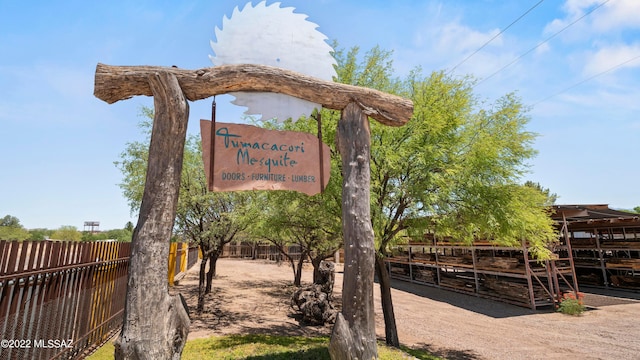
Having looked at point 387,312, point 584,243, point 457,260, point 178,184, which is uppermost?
point 178,184

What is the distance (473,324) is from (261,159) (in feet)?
35.7

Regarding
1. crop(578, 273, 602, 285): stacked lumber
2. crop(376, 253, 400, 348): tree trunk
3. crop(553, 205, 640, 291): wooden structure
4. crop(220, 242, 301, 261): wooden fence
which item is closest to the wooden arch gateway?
crop(376, 253, 400, 348): tree trunk

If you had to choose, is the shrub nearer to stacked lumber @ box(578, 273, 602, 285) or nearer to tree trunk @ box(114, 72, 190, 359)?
stacked lumber @ box(578, 273, 602, 285)

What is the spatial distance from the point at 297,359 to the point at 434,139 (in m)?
4.81

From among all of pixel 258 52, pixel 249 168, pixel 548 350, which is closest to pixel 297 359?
pixel 249 168

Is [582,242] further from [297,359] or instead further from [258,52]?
[258,52]

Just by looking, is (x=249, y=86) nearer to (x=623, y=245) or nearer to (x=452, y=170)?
(x=452, y=170)

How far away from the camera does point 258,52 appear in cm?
356

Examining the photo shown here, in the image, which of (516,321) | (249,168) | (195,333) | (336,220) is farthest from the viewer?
(516,321)

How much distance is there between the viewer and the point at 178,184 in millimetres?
3049

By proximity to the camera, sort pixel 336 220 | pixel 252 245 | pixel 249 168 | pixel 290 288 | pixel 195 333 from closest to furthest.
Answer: pixel 249 168, pixel 336 220, pixel 195 333, pixel 290 288, pixel 252 245

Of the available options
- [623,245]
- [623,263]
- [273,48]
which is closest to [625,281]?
[623,263]

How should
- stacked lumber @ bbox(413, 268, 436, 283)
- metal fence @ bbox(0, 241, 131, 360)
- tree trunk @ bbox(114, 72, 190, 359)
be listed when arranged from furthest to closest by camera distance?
1. stacked lumber @ bbox(413, 268, 436, 283)
2. metal fence @ bbox(0, 241, 131, 360)
3. tree trunk @ bbox(114, 72, 190, 359)

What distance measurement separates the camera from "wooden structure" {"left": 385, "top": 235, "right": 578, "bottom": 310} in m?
13.3
